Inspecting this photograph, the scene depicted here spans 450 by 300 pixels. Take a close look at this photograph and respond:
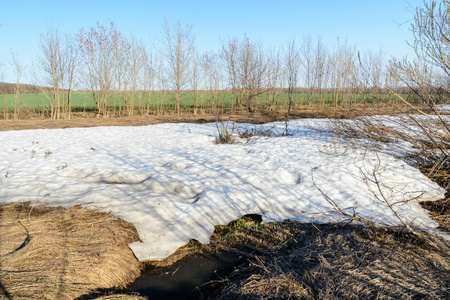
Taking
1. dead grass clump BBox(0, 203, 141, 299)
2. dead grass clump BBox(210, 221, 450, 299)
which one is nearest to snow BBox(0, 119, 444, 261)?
dead grass clump BBox(0, 203, 141, 299)

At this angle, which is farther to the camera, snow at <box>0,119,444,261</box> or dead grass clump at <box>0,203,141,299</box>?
snow at <box>0,119,444,261</box>

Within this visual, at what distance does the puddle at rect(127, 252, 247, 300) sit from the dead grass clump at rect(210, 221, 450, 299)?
200 mm

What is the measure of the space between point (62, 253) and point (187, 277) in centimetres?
153

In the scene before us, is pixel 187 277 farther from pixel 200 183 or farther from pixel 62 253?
pixel 200 183

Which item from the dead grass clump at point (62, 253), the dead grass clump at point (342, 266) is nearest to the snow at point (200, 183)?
the dead grass clump at point (62, 253)

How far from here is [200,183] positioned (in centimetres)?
600

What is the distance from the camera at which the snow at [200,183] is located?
4711 millimetres

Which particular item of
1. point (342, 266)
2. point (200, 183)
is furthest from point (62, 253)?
point (342, 266)

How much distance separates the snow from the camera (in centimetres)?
471

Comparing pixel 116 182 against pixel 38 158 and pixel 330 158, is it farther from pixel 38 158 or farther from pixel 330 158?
pixel 330 158

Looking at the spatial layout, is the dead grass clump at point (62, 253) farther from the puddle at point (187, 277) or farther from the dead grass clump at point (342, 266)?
the dead grass clump at point (342, 266)

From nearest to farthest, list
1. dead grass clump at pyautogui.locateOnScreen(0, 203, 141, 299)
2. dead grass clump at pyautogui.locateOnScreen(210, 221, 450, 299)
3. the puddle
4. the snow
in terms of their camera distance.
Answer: dead grass clump at pyautogui.locateOnScreen(210, 221, 450, 299) → dead grass clump at pyautogui.locateOnScreen(0, 203, 141, 299) → the puddle → the snow

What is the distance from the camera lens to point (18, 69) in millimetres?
18828

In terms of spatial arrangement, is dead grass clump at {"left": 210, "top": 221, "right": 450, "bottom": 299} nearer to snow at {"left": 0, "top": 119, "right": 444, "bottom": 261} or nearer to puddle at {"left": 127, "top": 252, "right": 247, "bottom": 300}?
puddle at {"left": 127, "top": 252, "right": 247, "bottom": 300}
